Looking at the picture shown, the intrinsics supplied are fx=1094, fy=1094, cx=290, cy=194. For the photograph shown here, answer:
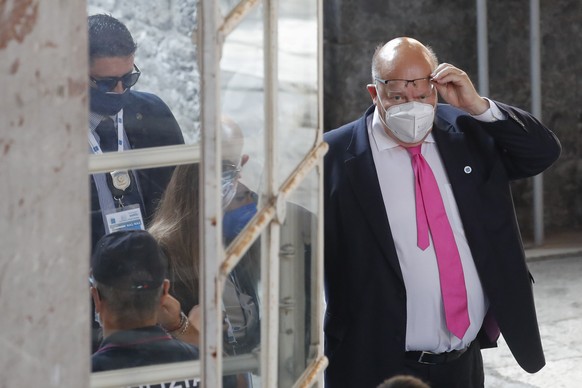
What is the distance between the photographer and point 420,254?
3328mm

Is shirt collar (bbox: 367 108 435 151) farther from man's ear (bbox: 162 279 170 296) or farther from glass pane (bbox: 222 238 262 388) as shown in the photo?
glass pane (bbox: 222 238 262 388)

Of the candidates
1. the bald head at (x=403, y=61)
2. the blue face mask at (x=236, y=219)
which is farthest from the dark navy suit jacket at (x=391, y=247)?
the blue face mask at (x=236, y=219)

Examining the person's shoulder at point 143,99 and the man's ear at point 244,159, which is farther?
the person's shoulder at point 143,99

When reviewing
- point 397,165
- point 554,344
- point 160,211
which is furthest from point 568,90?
point 160,211

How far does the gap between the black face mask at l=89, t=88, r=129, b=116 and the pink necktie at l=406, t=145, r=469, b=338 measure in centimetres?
124

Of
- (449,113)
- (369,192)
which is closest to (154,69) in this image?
(369,192)

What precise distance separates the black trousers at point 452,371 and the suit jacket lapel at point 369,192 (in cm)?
31

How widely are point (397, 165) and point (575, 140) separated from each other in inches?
210

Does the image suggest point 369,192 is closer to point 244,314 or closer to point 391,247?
point 391,247

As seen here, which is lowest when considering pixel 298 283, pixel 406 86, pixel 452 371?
pixel 452 371

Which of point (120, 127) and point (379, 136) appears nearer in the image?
point (120, 127)

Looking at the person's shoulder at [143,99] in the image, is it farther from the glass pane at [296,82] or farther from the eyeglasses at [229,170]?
the eyeglasses at [229,170]

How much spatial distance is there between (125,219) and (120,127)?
0.82 ft

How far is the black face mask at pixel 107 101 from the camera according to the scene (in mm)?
2383
